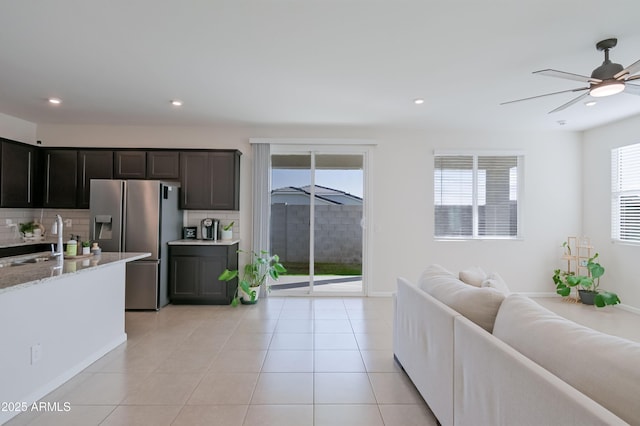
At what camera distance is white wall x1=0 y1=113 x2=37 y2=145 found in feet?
15.2

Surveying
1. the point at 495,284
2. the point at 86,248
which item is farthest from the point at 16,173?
the point at 495,284

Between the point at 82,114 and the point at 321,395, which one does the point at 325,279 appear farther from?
the point at 82,114

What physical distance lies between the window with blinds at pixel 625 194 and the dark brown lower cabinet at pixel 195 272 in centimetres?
574

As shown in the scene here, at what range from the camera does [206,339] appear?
342 centimetres

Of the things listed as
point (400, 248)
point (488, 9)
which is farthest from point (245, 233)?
point (488, 9)

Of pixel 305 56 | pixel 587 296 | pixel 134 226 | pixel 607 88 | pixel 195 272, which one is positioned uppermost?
pixel 305 56

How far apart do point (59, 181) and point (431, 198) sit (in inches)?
223

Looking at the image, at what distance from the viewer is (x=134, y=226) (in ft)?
14.3

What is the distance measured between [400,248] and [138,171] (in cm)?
419

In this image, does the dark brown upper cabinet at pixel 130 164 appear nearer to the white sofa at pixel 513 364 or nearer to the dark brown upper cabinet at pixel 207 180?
the dark brown upper cabinet at pixel 207 180

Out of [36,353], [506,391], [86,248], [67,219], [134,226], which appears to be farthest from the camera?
[67,219]

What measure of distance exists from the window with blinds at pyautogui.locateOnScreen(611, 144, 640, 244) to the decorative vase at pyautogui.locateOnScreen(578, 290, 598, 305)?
871 millimetres

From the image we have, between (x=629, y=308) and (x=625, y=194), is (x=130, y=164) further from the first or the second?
(x=629, y=308)

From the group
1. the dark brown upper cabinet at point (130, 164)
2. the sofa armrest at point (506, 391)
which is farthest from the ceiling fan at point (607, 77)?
the dark brown upper cabinet at point (130, 164)
